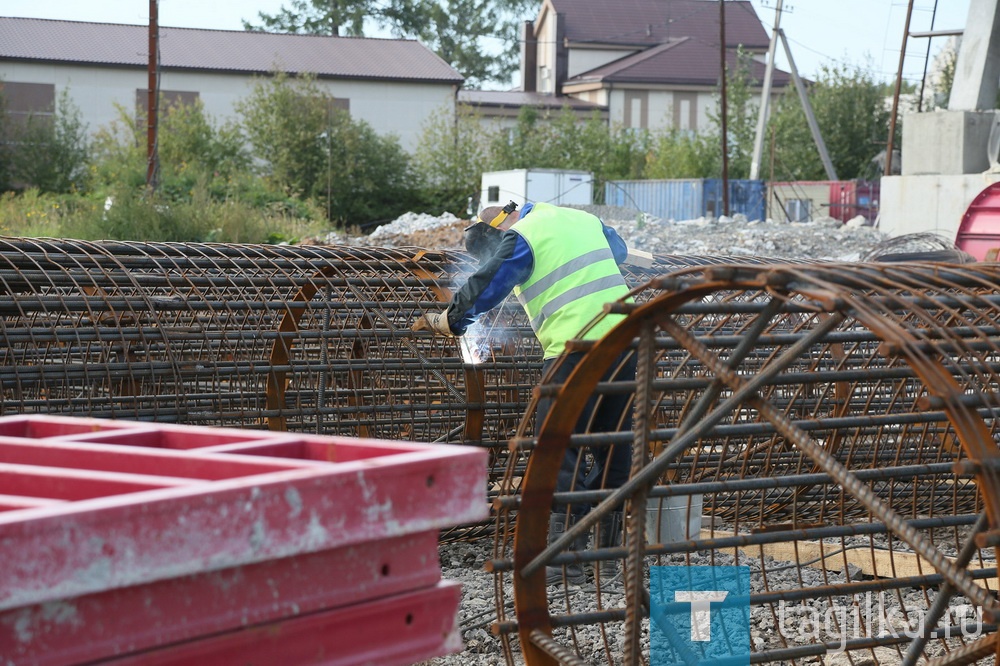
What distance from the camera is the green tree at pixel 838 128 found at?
4278cm

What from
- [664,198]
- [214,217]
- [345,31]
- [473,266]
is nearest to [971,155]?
[214,217]

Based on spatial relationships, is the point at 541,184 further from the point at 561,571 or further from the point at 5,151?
the point at 561,571

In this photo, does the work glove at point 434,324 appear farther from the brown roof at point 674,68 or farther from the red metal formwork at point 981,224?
the brown roof at point 674,68

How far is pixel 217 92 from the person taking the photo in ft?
139

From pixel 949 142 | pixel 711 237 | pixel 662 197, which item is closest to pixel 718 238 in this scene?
pixel 711 237

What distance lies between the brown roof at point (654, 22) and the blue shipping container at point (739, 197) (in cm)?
1919

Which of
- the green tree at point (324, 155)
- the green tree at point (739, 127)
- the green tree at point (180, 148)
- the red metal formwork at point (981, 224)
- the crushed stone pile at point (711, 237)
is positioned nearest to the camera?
the red metal formwork at point (981, 224)

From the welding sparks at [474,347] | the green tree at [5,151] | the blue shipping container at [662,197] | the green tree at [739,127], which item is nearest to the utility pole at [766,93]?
the blue shipping container at [662,197]

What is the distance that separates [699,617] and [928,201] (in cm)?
1517

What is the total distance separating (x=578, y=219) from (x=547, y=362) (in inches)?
27.5

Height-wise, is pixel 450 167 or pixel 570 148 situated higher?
pixel 570 148

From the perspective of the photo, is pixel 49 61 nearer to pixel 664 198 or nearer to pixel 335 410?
pixel 664 198

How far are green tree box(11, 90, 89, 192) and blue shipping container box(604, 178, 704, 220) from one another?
17.3 metres

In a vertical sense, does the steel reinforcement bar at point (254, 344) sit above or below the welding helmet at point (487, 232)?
below
